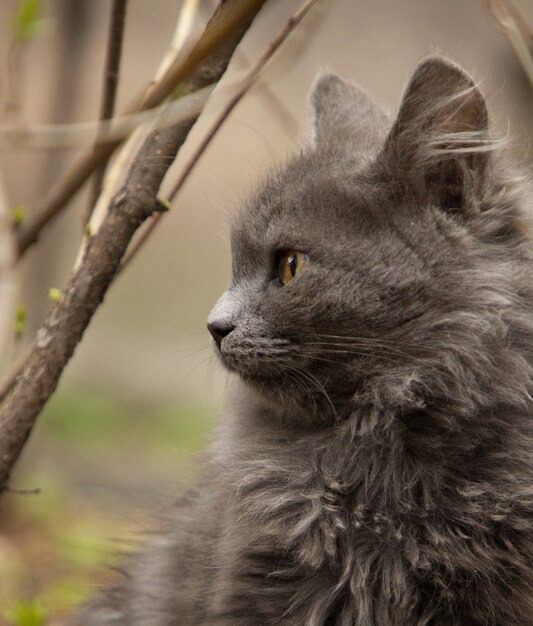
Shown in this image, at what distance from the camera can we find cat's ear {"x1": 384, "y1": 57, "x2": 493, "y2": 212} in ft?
8.03

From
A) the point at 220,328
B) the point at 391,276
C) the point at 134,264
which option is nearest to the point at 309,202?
the point at 391,276

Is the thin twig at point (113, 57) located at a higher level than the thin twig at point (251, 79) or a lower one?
higher

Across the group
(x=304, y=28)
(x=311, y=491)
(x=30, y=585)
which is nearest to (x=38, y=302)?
(x=30, y=585)

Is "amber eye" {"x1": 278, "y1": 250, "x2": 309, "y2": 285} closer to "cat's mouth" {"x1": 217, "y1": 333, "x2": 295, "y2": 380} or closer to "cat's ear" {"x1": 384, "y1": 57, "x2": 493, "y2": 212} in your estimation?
"cat's mouth" {"x1": 217, "y1": 333, "x2": 295, "y2": 380}

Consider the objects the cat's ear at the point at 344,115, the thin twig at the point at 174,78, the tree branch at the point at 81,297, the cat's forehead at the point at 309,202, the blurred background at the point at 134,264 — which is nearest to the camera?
the thin twig at the point at 174,78

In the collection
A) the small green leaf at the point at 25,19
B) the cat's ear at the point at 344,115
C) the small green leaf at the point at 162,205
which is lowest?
the cat's ear at the point at 344,115

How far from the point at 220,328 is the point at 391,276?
1.67 feet

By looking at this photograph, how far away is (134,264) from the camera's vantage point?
321 inches

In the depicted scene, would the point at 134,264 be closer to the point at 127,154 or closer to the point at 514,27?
the point at 127,154

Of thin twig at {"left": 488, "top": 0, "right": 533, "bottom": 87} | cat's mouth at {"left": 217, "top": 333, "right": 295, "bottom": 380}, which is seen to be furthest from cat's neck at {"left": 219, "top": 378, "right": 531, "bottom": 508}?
thin twig at {"left": 488, "top": 0, "right": 533, "bottom": 87}

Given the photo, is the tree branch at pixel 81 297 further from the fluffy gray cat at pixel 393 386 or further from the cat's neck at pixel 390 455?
the cat's neck at pixel 390 455

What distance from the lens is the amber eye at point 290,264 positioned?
2.59m

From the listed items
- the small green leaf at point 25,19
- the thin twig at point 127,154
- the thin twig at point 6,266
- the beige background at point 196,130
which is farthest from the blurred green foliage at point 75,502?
the small green leaf at point 25,19

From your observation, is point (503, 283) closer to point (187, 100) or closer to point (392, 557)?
point (392, 557)
